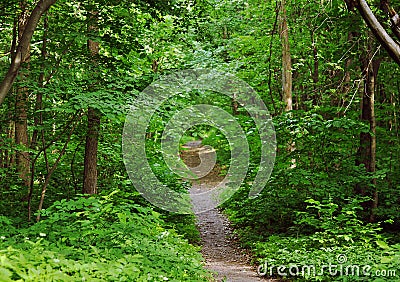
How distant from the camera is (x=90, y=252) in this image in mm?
4434

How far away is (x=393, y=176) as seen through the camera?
10172mm

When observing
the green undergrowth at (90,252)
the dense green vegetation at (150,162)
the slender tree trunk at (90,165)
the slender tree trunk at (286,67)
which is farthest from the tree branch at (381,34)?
the slender tree trunk at (286,67)

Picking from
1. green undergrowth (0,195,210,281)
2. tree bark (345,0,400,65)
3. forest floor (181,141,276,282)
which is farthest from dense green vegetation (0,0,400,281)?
tree bark (345,0,400,65)

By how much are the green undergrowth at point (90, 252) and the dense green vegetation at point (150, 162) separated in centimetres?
2

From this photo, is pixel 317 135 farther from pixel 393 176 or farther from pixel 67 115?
pixel 67 115

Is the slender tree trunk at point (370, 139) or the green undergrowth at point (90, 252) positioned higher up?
the slender tree trunk at point (370, 139)

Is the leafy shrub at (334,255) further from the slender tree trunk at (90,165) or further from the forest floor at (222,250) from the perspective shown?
the slender tree trunk at (90,165)

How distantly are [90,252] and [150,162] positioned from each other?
5.92 m

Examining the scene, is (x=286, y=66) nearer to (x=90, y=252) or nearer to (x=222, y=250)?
(x=222, y=250)

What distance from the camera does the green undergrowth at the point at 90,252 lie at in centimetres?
330

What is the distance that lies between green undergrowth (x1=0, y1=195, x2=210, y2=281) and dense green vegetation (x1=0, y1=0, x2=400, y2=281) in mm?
21

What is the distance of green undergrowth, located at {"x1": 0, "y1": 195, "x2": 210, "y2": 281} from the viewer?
3.30 m

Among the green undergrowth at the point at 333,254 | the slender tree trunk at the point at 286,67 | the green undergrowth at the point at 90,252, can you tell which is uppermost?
the slender tree trunk at the point at 286,67

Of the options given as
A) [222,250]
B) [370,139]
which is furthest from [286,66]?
[222,250]
